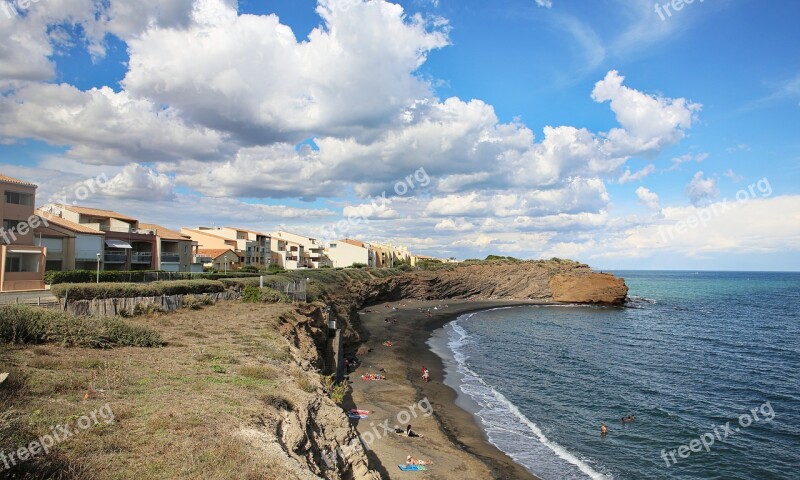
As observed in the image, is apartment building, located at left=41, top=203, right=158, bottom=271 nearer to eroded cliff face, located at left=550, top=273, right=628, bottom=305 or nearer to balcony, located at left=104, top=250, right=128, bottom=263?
balcony, located at left=104, top=250, right=128, bottom=263

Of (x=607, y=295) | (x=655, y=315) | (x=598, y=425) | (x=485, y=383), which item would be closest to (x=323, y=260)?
(x=607, y=295)

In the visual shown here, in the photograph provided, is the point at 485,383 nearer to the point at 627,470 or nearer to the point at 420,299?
the point at 627,470

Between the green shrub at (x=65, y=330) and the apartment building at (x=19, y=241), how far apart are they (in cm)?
2179

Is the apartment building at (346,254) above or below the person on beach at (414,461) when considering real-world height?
above

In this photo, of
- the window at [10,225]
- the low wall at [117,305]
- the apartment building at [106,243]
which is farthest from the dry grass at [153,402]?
the apartment building at [106,243]

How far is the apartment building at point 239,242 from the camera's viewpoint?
80281 millimetres

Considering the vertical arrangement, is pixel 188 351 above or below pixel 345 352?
above

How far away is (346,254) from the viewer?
387 ft

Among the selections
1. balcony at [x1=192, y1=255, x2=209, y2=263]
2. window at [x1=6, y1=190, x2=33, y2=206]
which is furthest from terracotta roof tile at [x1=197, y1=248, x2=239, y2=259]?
window at [x1=6, y1=190, x2=33, y2=206]

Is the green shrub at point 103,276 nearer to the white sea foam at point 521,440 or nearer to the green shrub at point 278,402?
the white sea foam at point 521,440

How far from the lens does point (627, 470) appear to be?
65.2 feet

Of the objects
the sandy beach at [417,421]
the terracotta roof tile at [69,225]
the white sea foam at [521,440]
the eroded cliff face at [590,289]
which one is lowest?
the white sea foam at [521,440]

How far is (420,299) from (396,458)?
7582 centimetres

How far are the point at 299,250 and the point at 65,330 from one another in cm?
9082
